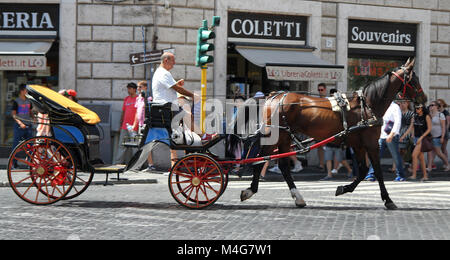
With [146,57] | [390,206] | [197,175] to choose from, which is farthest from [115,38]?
[390,206]

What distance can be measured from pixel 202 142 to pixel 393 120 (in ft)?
19.7

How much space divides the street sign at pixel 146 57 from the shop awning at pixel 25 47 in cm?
212

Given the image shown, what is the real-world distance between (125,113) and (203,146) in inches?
240

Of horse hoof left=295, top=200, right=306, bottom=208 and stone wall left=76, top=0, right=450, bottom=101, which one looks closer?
horse hoof left=295, top=200, right=306, bottom=208

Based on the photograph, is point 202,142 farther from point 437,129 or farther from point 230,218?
point 437,129

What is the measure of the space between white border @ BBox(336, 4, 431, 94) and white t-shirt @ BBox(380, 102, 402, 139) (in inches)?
147

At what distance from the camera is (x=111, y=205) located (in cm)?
822

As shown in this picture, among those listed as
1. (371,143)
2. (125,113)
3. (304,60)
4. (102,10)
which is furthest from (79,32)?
→ (371,143)

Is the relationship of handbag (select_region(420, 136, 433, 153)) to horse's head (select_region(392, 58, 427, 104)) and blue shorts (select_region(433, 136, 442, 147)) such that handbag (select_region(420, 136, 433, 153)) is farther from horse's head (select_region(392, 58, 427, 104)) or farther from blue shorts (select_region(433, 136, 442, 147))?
horse's head (select_region(392, 58, 427, 104))

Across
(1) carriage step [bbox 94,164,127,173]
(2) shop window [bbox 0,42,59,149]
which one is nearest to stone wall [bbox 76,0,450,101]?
(2) shop window [bbox 0,42,59,149]

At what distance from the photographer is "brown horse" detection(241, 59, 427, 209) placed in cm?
838

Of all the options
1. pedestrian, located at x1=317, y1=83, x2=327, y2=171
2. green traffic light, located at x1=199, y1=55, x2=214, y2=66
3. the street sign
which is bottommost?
pedestrian, located at x1=317, y1=83, x2=327, y2=171

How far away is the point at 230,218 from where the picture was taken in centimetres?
720

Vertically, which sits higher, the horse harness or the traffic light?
the traffic light
